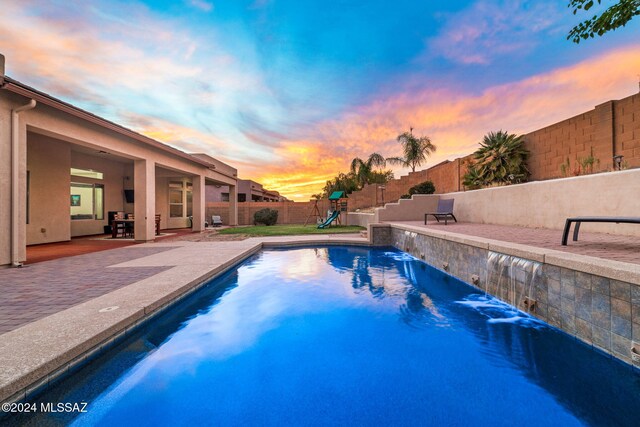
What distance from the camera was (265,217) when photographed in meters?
19.7

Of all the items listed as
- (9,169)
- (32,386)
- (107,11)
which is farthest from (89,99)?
(32,386)

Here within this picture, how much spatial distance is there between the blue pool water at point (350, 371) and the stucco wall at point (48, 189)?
8.96 meters

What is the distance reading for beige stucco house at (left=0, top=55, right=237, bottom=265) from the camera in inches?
213

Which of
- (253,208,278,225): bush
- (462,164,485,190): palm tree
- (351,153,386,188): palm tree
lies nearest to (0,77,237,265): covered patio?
(253,208,278,225): bush

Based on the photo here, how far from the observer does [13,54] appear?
7129 millimetres

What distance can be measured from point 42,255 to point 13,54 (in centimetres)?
566

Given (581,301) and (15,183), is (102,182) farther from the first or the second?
(581,301)

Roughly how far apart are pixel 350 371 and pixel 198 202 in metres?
13.6

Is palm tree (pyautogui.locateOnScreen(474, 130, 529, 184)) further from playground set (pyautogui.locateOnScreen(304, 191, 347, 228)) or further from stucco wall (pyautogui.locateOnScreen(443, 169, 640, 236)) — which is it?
playground set (pyautogui.locateOnScreen(304, 191, 347, 228))

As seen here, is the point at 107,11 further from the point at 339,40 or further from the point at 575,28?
the point at 575,28

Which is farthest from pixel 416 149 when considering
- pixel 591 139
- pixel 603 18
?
pixel 603 18

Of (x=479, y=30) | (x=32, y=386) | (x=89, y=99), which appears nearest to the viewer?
(x=32, y=386)

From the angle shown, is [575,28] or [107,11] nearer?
[575,28]

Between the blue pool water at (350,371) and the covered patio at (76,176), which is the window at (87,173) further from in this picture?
the blue pool water at (350,371)
